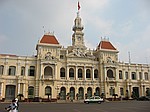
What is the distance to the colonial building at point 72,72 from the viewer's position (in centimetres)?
4603

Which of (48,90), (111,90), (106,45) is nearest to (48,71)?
(48,90)

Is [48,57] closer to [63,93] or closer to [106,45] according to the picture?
[63,93]

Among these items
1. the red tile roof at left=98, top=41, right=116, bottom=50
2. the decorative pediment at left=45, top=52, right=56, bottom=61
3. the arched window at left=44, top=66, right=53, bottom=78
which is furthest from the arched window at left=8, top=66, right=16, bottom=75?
the red tile roof at left=98, top=41, right=116, bottom=50

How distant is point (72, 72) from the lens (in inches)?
2004

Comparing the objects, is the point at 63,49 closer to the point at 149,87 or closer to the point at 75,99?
the point at 75,99

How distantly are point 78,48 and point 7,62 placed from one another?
18.3 meters

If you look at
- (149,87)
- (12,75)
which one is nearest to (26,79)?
(12,75)

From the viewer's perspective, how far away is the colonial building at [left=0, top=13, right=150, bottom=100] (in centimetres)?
4603

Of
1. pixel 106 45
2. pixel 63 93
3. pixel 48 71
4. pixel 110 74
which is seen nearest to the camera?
→ pixel 63 93

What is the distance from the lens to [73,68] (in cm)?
5084

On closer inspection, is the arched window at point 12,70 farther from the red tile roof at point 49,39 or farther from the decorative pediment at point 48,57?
the red tile roof at point 49,39

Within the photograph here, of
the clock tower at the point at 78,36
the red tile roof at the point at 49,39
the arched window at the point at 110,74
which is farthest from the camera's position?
Answer: the arched window at the point at 110,74

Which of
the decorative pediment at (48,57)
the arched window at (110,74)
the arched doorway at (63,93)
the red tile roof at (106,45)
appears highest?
the red tile roof at (106,45)

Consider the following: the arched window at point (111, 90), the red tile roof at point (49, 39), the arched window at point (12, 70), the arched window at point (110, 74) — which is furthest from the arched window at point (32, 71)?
the arched window at point (111, 90)
